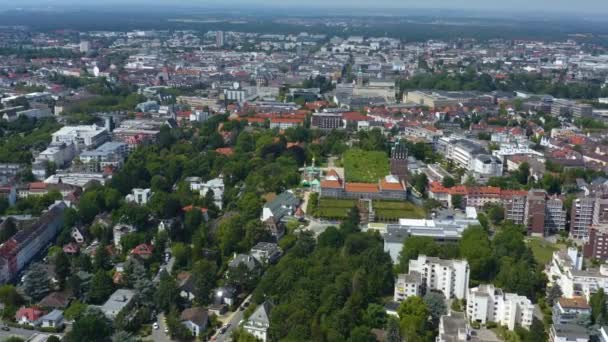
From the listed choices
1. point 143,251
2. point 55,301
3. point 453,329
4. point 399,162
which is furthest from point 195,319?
point 399,162

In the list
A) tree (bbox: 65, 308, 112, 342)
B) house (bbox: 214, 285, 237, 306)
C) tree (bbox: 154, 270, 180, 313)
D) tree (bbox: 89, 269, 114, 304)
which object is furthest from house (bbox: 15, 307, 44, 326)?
house (bbox: 214, 285, 237, 306)

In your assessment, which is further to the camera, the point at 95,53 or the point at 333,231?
the point at 95,53

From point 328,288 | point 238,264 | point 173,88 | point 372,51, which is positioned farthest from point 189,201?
point 372,51

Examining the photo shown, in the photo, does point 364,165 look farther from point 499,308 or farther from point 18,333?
point 18,333

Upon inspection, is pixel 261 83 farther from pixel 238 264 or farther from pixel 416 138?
pixel 238 264

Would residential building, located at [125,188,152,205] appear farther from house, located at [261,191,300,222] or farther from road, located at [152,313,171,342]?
road, located at [152,313,171,342]

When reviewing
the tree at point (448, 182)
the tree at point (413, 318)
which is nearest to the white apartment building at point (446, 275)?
the tree at point (413, 318)
